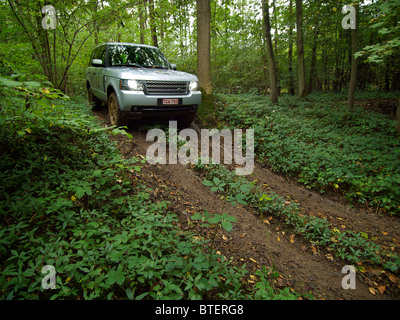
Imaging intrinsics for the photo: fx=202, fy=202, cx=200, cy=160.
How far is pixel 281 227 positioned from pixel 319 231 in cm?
63

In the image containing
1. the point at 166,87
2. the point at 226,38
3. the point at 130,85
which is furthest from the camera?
the point at 226,38

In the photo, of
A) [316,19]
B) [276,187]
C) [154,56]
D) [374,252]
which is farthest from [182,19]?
[374,252]

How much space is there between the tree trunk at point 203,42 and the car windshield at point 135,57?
5.26 feet

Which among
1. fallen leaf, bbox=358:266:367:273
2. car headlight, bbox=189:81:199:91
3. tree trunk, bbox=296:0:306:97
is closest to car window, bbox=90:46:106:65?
car headlight, bbox=189:81:199:91

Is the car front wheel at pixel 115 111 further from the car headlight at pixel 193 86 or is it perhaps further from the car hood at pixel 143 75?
the car headlight at pixel 193 86

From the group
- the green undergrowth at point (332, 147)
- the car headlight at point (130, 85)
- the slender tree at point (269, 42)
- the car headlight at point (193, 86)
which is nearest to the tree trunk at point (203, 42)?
the green undergrowth at point (332, 147)

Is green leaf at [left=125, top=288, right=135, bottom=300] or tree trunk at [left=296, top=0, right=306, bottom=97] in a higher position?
tree trunk at [left=296, top=0, right=306, bottom=97]

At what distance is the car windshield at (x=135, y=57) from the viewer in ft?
18.6

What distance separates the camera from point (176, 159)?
4914 mm

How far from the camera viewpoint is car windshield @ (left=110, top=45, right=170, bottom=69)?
18.6 feet

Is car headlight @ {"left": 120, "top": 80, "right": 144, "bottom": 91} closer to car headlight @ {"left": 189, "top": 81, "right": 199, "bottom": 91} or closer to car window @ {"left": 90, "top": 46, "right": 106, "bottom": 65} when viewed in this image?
car headlight @ {"left": 189, "top": 81, "right": 199, "bottom": 91}

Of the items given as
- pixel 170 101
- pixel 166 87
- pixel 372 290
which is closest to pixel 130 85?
pixel 166 87

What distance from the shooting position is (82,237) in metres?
2.27

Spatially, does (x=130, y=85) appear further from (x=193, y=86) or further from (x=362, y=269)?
(x=362, y=269)
